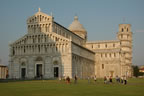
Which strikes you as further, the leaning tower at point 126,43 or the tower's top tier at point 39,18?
the leaning tower at point 126,43

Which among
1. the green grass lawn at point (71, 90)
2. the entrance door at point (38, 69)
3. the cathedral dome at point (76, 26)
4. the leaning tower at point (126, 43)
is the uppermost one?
the cathedral dome at point (76, 26)

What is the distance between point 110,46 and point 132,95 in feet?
285

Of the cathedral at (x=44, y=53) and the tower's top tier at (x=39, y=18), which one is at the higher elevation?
the tower's top tier at (x=39, y=18)

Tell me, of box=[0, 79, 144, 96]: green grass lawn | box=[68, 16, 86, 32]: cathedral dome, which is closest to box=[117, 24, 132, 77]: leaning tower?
box=[68, 16, 86, 32]: cathedral dome

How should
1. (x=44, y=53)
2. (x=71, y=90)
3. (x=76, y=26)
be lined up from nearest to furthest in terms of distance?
(x=71, y=90)
(x=44, y=53)
(x=76, y=26)

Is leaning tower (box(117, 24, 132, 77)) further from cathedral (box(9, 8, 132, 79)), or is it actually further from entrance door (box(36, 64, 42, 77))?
entrance door (box(36, 64, 42, 77))

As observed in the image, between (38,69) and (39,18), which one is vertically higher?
(39,18)

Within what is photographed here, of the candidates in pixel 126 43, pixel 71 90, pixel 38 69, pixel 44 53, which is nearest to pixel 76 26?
pixel 126 43

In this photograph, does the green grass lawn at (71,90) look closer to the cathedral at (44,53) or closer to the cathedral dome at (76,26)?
the cathedral at (44,53)

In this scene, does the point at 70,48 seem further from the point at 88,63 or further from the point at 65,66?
the point at 88,63

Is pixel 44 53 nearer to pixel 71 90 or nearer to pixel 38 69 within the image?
pixel 38 69

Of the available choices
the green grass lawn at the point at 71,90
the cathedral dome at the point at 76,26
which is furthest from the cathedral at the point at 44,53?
the green grass lawn at the point at 71,90

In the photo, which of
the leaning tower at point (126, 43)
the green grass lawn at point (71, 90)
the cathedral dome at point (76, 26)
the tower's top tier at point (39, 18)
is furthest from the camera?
the cathedral dome at point (76, 26)

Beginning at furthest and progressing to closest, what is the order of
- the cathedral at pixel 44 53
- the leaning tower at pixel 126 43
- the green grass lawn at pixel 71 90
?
the leaning tower at pixel 126 43
the cathedral at pixel 44 53
the green grass lawn at pixel 71 90
